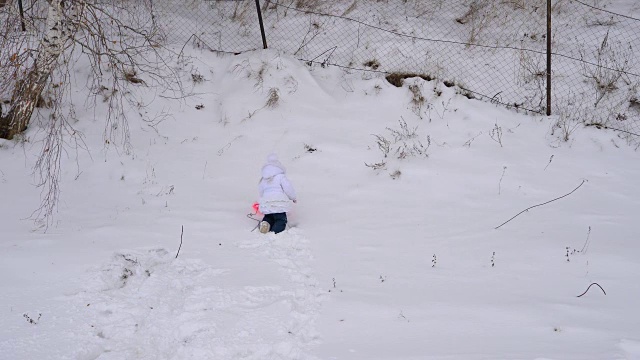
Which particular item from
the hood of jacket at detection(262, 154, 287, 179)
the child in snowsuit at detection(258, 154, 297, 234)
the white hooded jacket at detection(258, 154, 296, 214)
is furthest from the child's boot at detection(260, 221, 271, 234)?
the hood of jacket at detection(262, 154, 287, 179)

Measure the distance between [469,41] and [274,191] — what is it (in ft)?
16.7

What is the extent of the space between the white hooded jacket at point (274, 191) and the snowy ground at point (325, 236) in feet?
0.98

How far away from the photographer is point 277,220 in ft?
21.8

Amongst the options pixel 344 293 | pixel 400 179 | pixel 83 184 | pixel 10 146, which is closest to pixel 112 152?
pixel 83 184

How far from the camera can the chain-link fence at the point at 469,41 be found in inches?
351

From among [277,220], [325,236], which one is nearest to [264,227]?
[277,220]

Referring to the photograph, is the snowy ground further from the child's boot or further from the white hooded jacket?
the white hooded jacket

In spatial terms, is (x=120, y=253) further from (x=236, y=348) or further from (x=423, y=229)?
(x=423, y=229)

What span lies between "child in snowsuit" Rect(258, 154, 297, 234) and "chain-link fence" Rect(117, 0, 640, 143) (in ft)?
11.0

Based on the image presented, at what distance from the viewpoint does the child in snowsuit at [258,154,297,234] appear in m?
6.61

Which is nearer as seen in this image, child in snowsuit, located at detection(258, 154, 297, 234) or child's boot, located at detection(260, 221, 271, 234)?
child's boot, located at detection(260, 221, 271, 234)

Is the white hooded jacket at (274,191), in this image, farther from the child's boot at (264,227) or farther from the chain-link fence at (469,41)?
the chain-link fence at (469,41)

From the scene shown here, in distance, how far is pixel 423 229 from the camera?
6.54 metres

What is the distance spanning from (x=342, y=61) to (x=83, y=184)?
14.6ft
